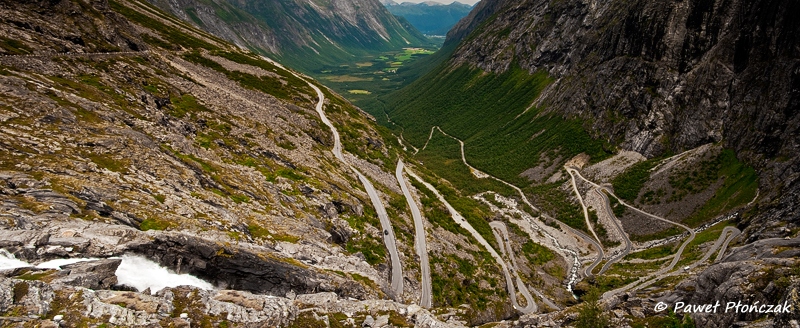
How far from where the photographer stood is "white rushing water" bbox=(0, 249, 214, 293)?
2131 centimetres

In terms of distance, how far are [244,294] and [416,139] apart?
168 meters

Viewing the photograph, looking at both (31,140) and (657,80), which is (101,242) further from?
(657,80)

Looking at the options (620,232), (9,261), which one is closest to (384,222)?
(9,261)

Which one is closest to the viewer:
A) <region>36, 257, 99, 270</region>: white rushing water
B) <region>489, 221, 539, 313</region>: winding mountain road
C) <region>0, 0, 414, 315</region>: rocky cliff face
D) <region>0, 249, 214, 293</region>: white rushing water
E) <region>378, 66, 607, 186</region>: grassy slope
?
<region>36, 257, 99, 270</region>: white rushing water

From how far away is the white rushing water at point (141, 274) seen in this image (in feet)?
69.9

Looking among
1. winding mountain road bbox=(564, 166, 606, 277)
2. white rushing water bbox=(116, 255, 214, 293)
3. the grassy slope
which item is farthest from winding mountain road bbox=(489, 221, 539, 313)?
white rushing water bbox=(116, 255, 214, 293)

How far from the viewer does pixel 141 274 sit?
24703mm

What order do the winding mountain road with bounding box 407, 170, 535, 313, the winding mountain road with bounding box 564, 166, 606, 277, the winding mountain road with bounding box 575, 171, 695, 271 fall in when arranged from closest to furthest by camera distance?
1. the winding mountain road with bounding box 407, 170, 535, 313
2. the winding mountain road with bounding box 575, 171, 695, 271
3. the winding mountain road with bounding box 564, 166, 606, 277

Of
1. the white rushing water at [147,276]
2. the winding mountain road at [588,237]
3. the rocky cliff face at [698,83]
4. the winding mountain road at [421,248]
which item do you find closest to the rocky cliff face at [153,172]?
the white rushing water at [147,276]

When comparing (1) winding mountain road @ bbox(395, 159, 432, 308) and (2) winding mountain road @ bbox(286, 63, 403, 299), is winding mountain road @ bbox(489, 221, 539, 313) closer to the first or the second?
(1) winding mountain road @ bbox(395, 159, 432, 308)

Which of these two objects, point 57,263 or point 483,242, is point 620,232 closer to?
point 483,242

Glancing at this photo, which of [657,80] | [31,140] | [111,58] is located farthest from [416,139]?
[31,140]

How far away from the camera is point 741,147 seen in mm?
92500

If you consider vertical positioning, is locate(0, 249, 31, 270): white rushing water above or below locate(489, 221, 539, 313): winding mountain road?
below
